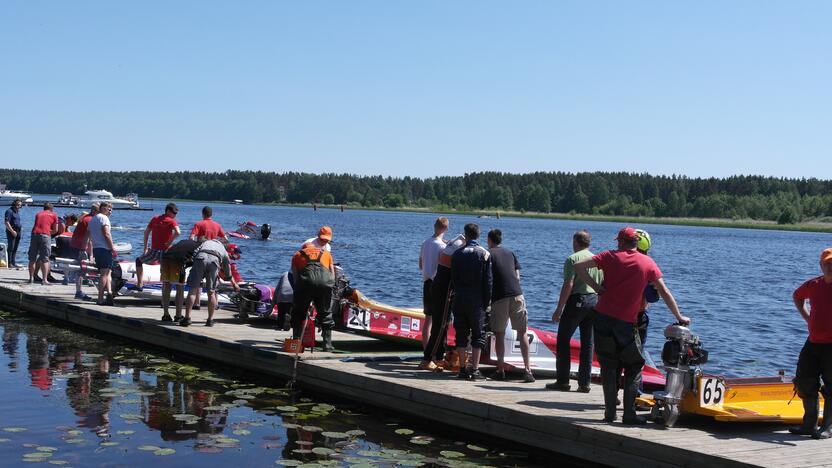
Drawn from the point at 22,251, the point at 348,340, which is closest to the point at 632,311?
the point at 348,340

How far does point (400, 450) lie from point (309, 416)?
1711mm

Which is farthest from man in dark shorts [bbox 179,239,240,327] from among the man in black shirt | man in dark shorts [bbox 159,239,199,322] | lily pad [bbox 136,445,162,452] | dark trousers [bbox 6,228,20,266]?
dark trousers [bbox 6,228,20,266]

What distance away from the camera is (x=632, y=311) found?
9141 mm

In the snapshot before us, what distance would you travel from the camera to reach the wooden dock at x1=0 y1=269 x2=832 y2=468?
845cm

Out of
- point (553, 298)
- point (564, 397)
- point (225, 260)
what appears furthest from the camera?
point (553, 298)

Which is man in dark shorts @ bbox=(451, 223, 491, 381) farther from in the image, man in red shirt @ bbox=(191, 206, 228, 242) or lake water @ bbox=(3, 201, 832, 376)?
lake water @ bbox=(3, 201, 832, 376)

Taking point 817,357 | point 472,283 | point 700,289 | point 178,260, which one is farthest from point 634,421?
point 700,289

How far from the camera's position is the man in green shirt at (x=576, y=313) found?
1062 centimetres

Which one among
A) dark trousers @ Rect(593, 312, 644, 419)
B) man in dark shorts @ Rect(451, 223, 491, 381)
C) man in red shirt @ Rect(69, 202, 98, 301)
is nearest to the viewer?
dark trousers @ Rect(593, 312, 644, 419)

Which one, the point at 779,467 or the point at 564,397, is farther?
the point at 564,397

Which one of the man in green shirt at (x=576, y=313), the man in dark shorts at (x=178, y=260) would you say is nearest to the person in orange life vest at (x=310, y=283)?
the man in dark shorts at (x=178, y=260)

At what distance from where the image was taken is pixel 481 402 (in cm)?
1012

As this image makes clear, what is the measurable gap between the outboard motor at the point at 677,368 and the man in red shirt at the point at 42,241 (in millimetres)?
14763

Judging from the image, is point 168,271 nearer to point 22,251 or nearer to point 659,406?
point 659,406
